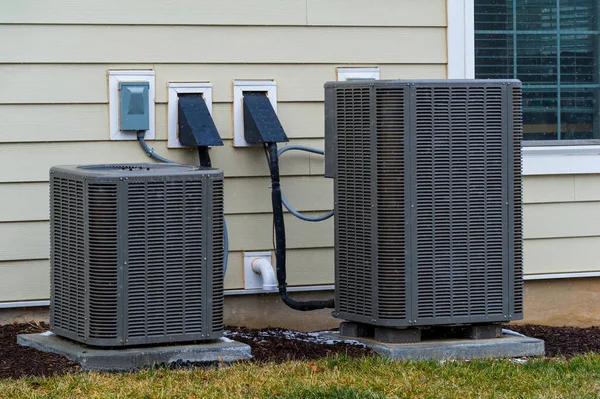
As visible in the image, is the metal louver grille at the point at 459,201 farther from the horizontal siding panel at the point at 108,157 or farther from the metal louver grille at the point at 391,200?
the horizontal siding panel at the point at 108,157

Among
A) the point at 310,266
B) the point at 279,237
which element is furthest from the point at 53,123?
the point at 310,266

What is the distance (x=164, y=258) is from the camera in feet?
18.0

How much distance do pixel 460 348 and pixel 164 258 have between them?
1.68 m

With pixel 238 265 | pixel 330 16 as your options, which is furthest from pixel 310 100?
pixel 238 265

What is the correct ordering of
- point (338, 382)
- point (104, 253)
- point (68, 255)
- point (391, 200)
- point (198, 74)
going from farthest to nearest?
point (198, 74)
point (391, 200)
point (68, 255)
point (104, 253)
point (338, 382)

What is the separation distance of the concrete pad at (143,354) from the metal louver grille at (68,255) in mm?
112

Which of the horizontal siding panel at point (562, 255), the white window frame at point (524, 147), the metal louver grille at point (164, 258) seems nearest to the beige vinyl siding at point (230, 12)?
the white window frame at point (524, 147)

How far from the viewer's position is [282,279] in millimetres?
6594

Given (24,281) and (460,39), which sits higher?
(460,39)

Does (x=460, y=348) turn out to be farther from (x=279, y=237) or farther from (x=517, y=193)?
(x=279, y=237)

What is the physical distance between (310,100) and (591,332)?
2.33 m

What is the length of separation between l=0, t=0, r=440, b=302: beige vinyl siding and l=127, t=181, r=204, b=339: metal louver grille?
1.05 metres

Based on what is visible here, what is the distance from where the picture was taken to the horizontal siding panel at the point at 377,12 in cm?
677

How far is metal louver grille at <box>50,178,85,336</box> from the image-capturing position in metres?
5.50
